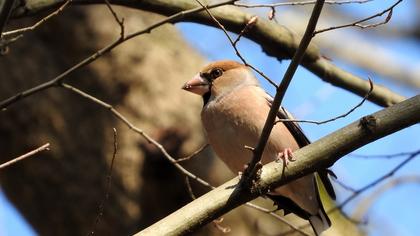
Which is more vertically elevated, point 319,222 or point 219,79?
point 219,79

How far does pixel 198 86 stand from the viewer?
532 cm

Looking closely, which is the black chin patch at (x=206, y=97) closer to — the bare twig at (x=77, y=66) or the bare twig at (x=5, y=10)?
the bare twig at (x=77, y=66)

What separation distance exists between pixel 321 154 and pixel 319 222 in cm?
158

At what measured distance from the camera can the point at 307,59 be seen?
5.09 meters

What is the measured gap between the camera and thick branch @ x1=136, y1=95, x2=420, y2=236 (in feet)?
11.5

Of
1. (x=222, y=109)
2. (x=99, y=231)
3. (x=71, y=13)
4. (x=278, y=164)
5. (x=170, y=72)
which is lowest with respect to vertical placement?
(x=99, y=231)

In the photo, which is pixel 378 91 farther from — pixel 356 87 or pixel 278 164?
pixel 278 164

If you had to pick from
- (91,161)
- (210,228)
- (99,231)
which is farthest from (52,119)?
(210,228)

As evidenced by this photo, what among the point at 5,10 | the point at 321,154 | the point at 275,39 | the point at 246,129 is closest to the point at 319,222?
the point at 246,129

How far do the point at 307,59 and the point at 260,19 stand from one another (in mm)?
481

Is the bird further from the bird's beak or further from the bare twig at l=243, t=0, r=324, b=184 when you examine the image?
the bare twig at l=243, t=0, r=324, b=184

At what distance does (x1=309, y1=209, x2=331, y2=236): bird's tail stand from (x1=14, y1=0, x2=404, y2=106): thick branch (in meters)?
0.88

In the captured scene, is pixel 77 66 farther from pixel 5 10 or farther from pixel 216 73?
pixel 216 73

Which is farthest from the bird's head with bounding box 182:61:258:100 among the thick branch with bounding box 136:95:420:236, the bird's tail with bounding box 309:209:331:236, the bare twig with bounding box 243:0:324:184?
the bare twig with bounding box 243:0:324:184
